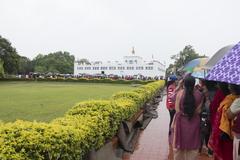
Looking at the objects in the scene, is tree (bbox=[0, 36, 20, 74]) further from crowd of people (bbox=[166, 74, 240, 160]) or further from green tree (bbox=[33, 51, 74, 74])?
crowd of people (bbox=[166, 74, 240, 160])

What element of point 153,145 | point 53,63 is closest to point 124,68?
point 53,63

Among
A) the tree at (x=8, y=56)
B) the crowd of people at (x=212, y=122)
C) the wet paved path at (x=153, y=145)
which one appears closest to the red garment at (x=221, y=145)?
the crowd of people at (x=212, y=122)

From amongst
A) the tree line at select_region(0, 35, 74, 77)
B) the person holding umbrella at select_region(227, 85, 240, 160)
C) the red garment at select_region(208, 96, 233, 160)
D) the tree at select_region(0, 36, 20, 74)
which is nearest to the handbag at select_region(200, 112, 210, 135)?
the red garment at select_region(208, 96, 233, 160)

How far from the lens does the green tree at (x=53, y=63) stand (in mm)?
80769

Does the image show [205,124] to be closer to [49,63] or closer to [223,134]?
[223,134]

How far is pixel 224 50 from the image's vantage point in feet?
20.7

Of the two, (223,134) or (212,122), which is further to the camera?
(212,122)

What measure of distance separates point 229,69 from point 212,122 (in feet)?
4.32

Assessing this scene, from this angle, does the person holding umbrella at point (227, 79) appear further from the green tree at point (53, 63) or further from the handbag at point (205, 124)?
the green tree at point (53, 63)

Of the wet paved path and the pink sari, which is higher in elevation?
the pink sari

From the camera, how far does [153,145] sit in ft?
24.5

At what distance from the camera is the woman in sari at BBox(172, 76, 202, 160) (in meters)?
4.60

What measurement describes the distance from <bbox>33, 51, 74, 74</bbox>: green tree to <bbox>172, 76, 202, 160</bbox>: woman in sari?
246 ft

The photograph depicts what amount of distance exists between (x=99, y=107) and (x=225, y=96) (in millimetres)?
2177
